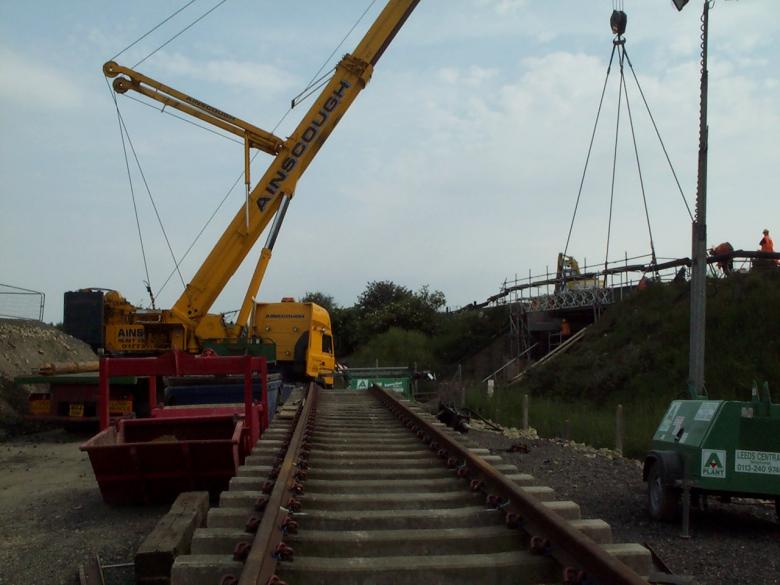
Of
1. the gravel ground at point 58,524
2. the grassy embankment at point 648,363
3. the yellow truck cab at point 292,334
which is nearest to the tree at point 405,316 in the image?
the grassy embankment at point 648,363

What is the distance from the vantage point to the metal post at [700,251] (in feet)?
37.2

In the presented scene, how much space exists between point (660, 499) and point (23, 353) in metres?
20.2

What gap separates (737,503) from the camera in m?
9.65

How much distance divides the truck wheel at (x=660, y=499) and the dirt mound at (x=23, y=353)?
14.2 m

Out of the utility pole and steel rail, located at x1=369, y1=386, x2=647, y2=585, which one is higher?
the utility pole

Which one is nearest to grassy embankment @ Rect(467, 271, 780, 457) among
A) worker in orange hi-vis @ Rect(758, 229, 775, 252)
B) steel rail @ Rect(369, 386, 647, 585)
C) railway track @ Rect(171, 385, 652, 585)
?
worker in orange hi-vis @ Rect(758, 229, 775, 252)

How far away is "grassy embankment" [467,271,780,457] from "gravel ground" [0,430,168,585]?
33.8ft

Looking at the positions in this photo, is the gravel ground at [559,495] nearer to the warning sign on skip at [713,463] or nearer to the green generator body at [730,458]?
the green generator body at [730,458]

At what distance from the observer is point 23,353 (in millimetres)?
22750

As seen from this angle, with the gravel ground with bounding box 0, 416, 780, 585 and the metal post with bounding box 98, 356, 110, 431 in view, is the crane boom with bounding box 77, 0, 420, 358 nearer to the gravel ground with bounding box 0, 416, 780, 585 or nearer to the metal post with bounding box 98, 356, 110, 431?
the gravel ground with bounding box 0, 416, 780, 585

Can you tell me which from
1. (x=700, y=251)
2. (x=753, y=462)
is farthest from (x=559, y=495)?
(x=700, y=251)

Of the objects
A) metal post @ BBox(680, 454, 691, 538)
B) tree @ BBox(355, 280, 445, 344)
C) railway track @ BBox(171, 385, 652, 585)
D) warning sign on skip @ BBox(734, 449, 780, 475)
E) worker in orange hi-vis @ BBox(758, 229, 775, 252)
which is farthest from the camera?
tree @ BBox(355, 280, 445, 344)

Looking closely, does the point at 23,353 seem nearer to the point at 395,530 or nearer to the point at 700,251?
the point at 700,251

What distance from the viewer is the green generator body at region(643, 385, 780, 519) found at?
7.64 m
